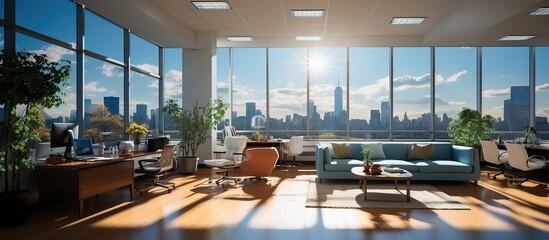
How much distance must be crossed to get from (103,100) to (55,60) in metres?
1.37

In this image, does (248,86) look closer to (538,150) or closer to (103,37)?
(103,37)

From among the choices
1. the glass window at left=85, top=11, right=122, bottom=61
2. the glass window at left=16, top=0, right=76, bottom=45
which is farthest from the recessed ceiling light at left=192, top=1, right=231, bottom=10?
the glass window at left=16, top=0, right=76, bottom=45

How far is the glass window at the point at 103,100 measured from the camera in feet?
20.7

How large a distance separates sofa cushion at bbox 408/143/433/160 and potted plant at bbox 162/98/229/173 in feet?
14.2

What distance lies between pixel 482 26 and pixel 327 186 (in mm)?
4493

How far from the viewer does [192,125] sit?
8.22m

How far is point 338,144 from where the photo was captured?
24.4 feet

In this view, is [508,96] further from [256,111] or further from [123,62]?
[123,62]

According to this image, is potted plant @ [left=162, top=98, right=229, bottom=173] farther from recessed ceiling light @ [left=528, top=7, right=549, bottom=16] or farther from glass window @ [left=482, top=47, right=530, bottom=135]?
glass window @ [left=482, top=47, right=530, bottom=135]

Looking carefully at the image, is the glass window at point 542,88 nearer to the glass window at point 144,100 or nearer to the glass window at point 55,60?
the glass window at point 144,100

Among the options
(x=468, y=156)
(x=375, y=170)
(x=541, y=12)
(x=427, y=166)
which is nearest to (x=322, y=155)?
(x=375, y=170)

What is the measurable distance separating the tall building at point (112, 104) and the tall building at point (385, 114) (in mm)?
6948

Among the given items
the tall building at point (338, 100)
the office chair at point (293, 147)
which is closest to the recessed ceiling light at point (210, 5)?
the office chair at point (293, 147)

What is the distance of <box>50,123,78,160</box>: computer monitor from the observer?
452 centimetres
